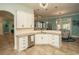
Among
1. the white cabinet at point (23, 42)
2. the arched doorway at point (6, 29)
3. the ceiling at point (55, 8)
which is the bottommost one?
the white cabinet at point (23, 42)

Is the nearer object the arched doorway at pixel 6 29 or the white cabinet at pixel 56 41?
the arched doorway at pixel 6 29

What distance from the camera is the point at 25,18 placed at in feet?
9.70

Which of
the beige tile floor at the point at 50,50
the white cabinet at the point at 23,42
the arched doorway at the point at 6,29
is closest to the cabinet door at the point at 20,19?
the arched doorway at the point at 6,29

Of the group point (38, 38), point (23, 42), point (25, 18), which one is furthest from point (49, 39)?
point (25, 18)

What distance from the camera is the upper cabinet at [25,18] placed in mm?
2813

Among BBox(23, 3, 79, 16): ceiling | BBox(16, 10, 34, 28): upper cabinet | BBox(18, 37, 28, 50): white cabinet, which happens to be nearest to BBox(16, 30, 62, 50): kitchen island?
BBox(18, 37, 28, 50): white cabinet

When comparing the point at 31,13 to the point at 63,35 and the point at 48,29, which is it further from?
the point at 63,35

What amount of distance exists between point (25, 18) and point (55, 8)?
2.75ft

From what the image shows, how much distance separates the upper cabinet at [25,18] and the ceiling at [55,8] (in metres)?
0.20

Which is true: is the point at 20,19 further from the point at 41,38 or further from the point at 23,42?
the point at 41,38

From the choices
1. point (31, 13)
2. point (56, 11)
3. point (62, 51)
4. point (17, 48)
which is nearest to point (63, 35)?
point (62, 51)

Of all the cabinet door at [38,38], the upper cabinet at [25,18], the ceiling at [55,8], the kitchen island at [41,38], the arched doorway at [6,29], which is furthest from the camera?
the cabinet door at [38,38]

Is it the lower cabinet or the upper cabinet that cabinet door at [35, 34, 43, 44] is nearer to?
the lower cabinet

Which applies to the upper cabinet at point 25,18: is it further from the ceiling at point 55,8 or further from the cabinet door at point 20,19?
the ceiling at point 55,8
